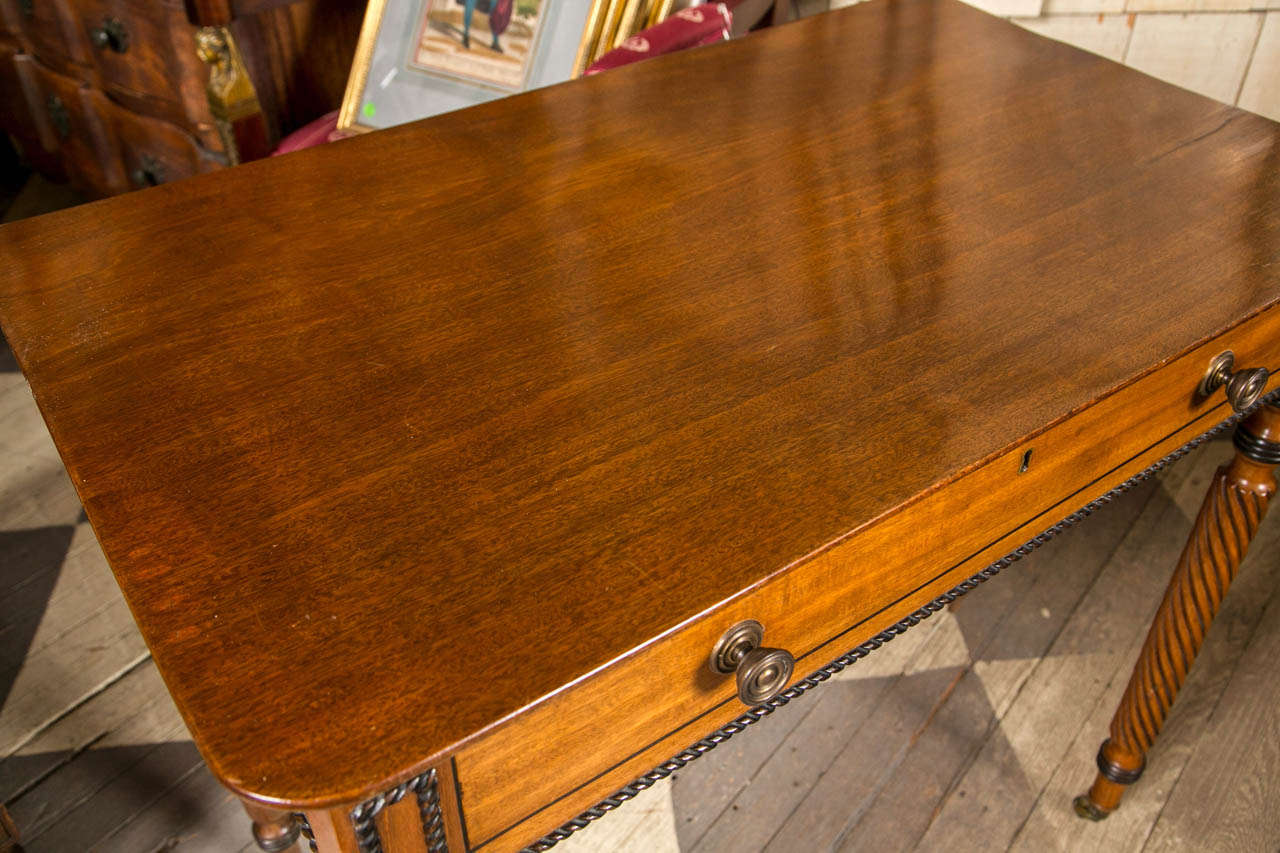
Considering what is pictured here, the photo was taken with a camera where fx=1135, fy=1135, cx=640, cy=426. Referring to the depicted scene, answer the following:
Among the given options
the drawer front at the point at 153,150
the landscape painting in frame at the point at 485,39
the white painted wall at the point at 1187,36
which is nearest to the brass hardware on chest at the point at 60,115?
the drawer front at the point at 153,150

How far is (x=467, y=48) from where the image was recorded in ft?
6.24

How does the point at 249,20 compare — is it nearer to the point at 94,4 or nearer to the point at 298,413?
the point at 94,4

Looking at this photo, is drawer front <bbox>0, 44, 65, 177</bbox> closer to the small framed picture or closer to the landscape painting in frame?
the small framed picture

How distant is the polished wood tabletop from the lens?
634 mm

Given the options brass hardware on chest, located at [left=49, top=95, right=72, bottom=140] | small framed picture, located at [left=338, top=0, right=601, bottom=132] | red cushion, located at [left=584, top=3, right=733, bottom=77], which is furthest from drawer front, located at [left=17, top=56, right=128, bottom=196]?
red cushion, located at [left=584, top=3, right=733, bottom=77]

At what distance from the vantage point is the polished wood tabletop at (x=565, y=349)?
2.08ft

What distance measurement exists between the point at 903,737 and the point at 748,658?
922 millimetres

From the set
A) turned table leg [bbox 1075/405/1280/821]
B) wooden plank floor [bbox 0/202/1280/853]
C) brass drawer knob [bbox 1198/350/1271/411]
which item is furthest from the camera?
wooden plank floor [bbox 0/202/1280/853]

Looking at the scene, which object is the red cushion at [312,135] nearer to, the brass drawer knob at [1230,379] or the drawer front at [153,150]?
the drawer front at [153,150]

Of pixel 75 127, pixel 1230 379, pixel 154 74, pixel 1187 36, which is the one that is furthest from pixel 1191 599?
pixel 75 127

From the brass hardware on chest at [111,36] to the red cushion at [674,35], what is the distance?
929 mm

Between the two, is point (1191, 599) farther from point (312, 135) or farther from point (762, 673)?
point (312, 135)

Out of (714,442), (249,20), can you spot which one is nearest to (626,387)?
(714,442)

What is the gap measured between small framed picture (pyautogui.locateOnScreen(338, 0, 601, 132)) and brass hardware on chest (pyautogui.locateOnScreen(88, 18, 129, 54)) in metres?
0.47
